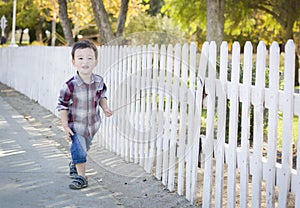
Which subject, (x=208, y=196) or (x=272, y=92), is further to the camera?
(x=208, y=196)

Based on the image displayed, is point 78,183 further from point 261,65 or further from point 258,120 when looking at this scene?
point 261,65

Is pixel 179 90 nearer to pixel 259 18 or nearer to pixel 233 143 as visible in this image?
pixel 233 143

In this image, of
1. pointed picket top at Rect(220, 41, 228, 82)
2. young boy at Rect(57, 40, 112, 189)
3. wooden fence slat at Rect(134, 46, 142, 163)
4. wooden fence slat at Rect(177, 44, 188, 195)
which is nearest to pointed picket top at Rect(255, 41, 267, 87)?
Answer: pointed picket top at Rect(220, 41, 228, 82)

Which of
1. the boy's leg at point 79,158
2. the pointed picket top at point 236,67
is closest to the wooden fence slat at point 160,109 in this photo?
the boy's leg at point 79,158

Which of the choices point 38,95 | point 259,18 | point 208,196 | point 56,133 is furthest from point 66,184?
point 259,18

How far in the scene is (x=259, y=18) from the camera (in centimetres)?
3083

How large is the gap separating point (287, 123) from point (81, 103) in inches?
→ 100

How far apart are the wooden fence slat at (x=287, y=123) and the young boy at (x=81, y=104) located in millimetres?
2300

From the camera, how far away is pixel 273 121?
177 inches

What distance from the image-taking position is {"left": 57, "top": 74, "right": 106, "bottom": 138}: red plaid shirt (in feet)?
20.2

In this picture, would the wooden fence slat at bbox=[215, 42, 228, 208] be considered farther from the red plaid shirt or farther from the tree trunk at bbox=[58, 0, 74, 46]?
the tree trunk at bbox=[58, 0, 74, 46]

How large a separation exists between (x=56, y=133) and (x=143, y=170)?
3320 mm

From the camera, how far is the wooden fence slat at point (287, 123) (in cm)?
431

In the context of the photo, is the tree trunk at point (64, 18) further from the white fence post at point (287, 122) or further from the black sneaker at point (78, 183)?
the white fence post at point (287, 122)
